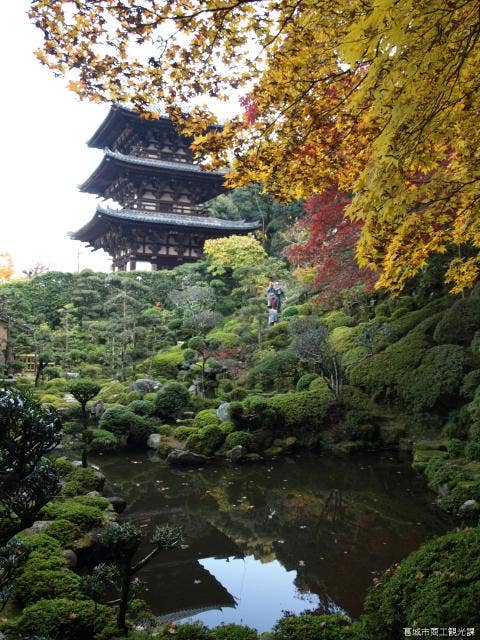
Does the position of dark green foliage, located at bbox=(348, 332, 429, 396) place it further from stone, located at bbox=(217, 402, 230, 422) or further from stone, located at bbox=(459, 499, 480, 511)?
stone, located at bbox=(459, 499, 480, 511)

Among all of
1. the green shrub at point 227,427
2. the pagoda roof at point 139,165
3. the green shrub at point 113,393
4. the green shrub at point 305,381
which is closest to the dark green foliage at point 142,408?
the green shrub at point 113,393

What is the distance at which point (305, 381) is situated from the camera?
11.5 m

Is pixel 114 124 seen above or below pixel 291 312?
above

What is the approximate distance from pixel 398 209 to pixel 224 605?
3.86 metres

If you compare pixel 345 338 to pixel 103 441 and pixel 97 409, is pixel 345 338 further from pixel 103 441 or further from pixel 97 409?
pixel 97 409

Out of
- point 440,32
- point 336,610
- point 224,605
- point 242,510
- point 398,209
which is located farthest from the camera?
point 242,510

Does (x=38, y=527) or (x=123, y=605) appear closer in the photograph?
(x=123, y=605)

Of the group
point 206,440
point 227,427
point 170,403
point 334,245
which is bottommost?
point 206,440

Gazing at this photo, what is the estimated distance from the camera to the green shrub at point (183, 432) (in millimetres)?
9766

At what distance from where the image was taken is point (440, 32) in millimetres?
2322

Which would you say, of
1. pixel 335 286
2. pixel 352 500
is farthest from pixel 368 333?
pixel 352 500

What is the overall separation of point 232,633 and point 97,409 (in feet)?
32.5

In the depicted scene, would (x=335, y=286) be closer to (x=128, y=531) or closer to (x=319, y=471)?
(x=319, y=471)

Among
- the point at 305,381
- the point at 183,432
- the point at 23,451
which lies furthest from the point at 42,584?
the point at 305,381
